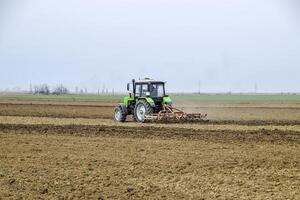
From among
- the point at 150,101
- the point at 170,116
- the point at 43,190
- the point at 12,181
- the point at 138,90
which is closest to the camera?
the point at 43,190

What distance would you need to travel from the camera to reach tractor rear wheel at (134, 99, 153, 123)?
26562mm

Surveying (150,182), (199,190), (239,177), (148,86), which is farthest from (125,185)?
(148,86)

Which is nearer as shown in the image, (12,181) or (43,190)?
(43,190)

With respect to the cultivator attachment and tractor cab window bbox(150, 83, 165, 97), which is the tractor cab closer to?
tractor cab window bbox(150, 83, 165, 97)

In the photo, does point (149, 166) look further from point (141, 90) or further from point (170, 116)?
point (141, 90)

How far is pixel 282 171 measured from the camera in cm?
1216

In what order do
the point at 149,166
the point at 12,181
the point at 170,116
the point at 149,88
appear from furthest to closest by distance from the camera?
the point at 149,88 < the point at 170,116 < the point at 149,166 < the point at 12,181

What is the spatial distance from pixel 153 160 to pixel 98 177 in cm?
240

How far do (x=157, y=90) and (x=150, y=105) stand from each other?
4.11 ft

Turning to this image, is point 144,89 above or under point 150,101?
above

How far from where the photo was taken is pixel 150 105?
26516 mm

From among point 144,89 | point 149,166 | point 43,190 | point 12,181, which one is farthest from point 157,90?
point 43,190

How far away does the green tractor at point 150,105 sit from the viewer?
2631 cm

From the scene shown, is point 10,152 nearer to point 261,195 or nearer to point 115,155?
point 115,155
